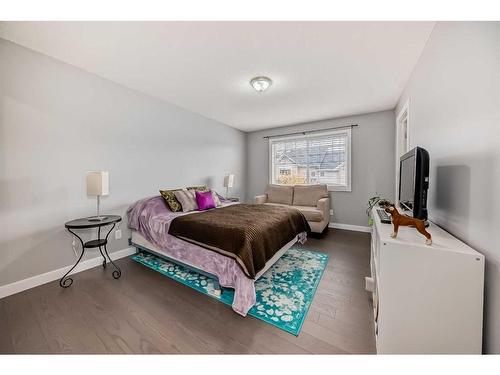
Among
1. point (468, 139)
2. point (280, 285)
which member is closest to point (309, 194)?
point (280, 285)

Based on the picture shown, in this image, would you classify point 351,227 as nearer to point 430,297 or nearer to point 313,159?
point 313,159

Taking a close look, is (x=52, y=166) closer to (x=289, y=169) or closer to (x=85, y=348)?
(x=85, y=348)

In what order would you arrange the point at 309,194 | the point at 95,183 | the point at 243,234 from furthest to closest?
the point at 309,194 < the point at 95,183 < the point at 243,234

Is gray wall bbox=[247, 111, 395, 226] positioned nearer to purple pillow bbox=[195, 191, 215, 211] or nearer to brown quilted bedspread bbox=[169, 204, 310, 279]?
brown quilted bedspread bbox=[169, 204, 310, 279]

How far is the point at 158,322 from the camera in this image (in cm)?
148

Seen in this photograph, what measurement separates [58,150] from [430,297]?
349 cm

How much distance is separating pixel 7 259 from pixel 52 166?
3.24ft

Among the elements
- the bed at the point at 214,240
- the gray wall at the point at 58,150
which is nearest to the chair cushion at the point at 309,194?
the bed at the point at 214,240

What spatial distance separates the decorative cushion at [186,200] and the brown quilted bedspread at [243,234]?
23.6 inches

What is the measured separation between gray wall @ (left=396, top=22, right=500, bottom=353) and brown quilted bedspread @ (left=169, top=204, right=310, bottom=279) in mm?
1393

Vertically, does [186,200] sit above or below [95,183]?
below

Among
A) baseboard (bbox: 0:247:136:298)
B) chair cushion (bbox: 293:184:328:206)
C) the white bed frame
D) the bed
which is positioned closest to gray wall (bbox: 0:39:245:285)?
baseboard (bbox: 0:247:136:298)

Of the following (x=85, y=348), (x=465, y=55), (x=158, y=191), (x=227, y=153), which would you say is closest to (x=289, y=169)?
(x=227, y=153)
